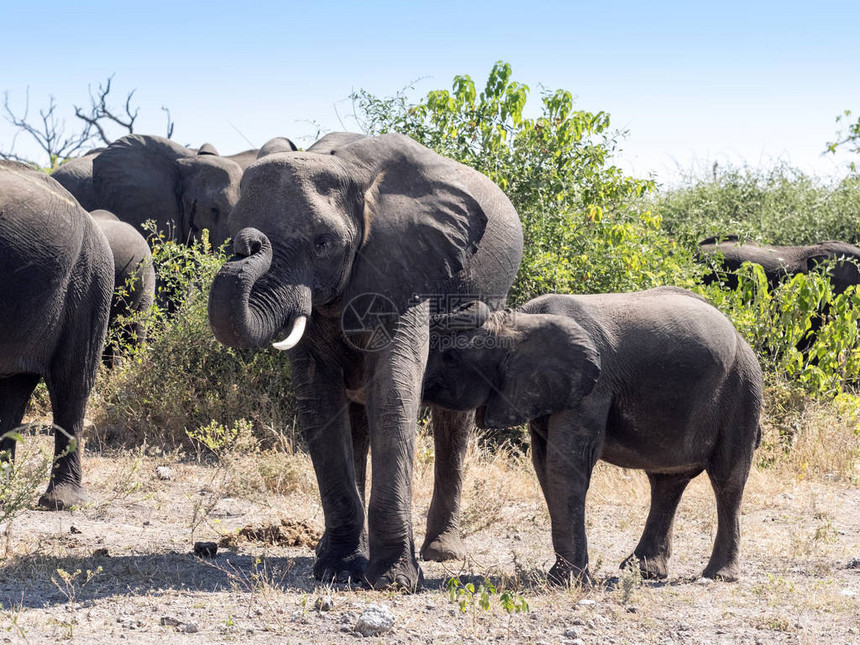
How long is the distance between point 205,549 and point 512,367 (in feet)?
6.01

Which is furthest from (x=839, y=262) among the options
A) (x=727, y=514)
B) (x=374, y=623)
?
(x=374, y=623)

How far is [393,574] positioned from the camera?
496 cm

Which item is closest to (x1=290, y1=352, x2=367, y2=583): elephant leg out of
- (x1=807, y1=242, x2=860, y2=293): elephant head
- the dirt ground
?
the dirt ground

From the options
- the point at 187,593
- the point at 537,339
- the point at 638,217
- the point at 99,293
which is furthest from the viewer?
the point at 638,217

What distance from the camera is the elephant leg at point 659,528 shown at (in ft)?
18.5

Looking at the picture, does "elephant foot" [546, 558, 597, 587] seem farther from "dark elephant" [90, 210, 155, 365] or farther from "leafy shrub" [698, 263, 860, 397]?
"dark elephant" [90, 210, 155, 365]

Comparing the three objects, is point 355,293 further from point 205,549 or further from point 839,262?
point 839,262

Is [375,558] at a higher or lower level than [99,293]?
lower

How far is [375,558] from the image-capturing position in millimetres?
4988

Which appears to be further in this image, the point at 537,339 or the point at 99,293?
the point at 99,293

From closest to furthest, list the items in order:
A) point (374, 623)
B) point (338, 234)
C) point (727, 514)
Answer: point (374, 623) → point (338, 234) → point (727, 514)

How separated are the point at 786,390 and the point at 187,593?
566cm

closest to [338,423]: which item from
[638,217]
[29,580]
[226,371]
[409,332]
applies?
[409,332]

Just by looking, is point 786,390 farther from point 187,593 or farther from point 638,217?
point 187,593
